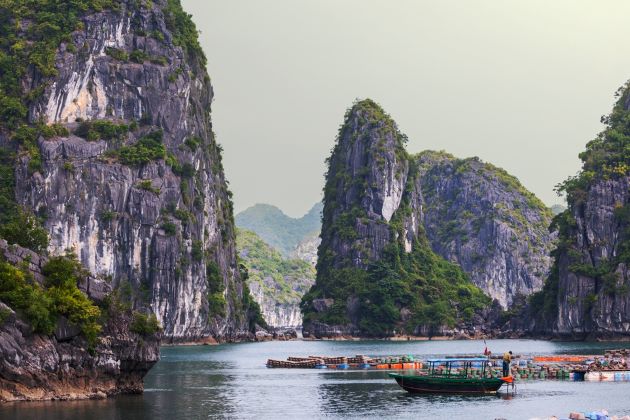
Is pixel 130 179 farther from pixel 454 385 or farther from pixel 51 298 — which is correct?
pixel 51 298

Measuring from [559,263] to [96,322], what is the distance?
5371 inches

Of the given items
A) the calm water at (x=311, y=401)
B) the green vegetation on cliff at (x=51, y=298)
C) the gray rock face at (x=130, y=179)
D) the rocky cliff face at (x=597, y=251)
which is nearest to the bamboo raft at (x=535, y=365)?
the calm water at (x=311, y=401)

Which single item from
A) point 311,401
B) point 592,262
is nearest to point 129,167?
point 592,262

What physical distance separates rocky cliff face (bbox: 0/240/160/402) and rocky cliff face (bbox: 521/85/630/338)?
115m

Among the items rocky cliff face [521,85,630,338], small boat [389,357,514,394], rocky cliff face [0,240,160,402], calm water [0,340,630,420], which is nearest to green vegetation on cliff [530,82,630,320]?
rocky cliff face [521,85,630,338]

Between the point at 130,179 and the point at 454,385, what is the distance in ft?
339

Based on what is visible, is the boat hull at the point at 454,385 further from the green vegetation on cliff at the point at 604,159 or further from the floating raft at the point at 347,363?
the green vegetation on cliff at the point at 604,159

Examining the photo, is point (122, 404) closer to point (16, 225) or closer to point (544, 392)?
point (16, 225)

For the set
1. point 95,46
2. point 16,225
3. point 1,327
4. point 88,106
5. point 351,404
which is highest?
point 95,46

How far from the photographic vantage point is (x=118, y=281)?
559 feet

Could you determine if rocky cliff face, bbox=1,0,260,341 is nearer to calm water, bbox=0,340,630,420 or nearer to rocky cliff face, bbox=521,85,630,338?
rocky cliff face, bbox=521,85,630,338

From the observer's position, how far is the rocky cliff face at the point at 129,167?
549ft

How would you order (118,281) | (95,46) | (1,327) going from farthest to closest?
(95,46)
(118,281)
(1,327)

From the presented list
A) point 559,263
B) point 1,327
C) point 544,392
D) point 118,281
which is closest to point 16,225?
point 1,327
